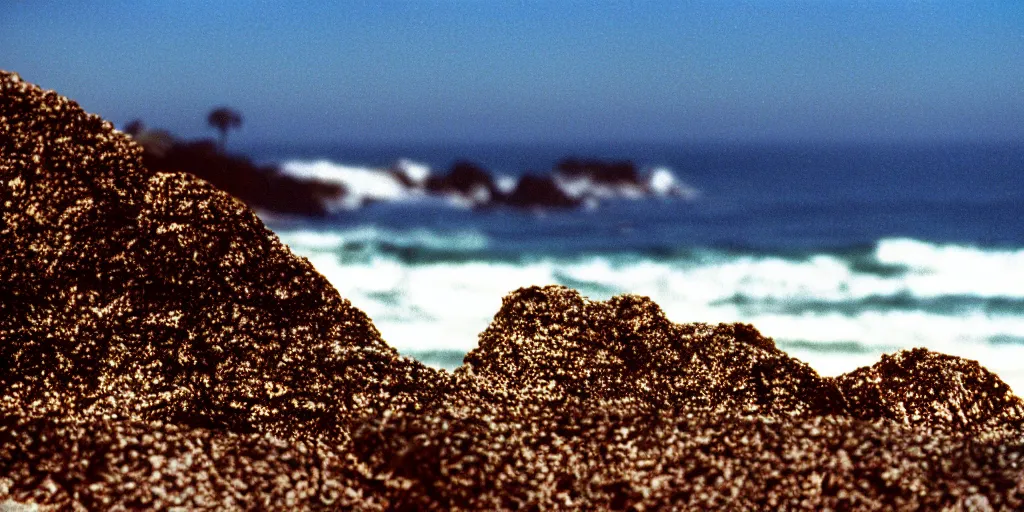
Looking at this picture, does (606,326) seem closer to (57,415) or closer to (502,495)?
(502,495)

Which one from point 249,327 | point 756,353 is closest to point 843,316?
point 756,353

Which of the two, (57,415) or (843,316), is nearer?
(57,415)

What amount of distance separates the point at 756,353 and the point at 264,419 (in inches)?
49.9

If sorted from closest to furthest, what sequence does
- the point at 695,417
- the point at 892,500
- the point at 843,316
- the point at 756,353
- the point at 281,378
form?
the point at 892,500, the point at 695,417, the point at 281,378, the point at 756,353, the point at 843,316

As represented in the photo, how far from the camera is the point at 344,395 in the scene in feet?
7.97

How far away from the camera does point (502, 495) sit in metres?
2.11

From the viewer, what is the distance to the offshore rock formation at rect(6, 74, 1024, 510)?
213cm

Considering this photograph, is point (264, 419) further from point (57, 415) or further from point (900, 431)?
point (900, 431)

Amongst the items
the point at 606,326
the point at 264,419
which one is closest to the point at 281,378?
the point at 264,419

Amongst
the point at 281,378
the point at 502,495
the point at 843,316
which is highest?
the point at 843,316

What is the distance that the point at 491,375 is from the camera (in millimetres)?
2598

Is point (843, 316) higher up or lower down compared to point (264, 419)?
higher up

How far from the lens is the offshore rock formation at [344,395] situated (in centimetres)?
213

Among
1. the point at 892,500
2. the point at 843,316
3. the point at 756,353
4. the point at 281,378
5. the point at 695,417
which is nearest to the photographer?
the point at 892,500
